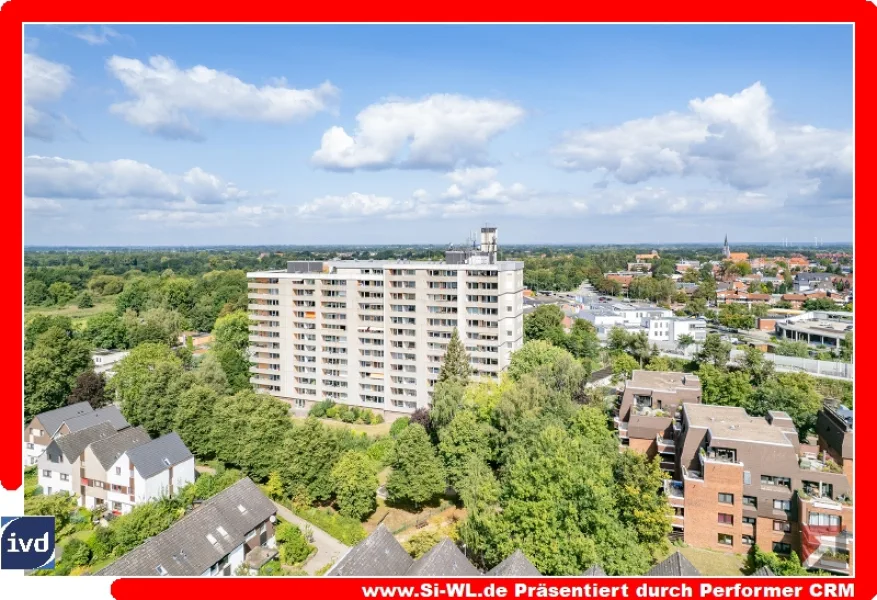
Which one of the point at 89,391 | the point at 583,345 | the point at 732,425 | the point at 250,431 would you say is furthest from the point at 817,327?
the point at 89,391

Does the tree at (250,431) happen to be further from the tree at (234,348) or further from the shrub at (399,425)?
the tree at (234,348)

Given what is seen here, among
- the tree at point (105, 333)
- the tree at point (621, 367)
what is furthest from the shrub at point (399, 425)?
the tree at point (105, 333)

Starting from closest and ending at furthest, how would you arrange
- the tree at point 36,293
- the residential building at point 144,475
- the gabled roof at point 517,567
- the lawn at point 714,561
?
the gabled roof at point 517,567 → the lawn at point 714,561 → the residential building at point 144,475 → the tree at point 36,293

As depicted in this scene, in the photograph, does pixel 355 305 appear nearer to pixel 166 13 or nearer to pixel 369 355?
pixel 369 355

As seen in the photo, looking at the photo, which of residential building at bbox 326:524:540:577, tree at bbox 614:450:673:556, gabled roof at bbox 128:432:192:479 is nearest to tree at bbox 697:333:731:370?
tree at bbox 614:450:673:556

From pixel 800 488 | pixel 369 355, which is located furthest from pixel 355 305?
pixel 800 488
